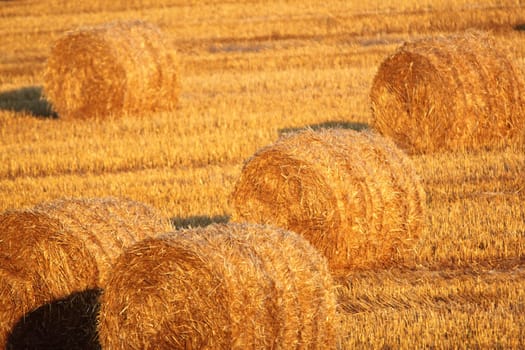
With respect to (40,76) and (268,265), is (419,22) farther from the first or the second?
(268,265)

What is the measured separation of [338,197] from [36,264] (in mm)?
2817

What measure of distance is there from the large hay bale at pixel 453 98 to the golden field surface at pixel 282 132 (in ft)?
1.16

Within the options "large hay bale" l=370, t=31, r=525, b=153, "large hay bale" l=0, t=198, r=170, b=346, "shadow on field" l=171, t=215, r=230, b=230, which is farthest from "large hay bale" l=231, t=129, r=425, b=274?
"large hay bale" l=370, t=31, r=525, b=153

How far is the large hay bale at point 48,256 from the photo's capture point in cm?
741

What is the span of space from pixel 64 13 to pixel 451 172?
69.5 ft

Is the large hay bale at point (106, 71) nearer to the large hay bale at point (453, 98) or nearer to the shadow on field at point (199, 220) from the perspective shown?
the large hay bale at point (453, 98)

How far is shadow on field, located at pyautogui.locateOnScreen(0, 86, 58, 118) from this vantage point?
1888 cm

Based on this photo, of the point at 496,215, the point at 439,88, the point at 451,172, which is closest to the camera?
the point at 496,215

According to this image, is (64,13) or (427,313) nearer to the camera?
(427,313)

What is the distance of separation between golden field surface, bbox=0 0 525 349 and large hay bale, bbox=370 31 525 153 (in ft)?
1.16

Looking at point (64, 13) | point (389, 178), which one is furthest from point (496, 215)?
point (64, 13)

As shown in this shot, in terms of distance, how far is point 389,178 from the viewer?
9469 mm

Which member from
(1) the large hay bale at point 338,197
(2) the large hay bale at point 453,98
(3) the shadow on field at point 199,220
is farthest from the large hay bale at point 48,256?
(2) the large hay bale at point 453,98

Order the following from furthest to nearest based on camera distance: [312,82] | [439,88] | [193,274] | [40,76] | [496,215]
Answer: [40,76]
[312,82]
[439,88]
[496,215]
[193,274]
